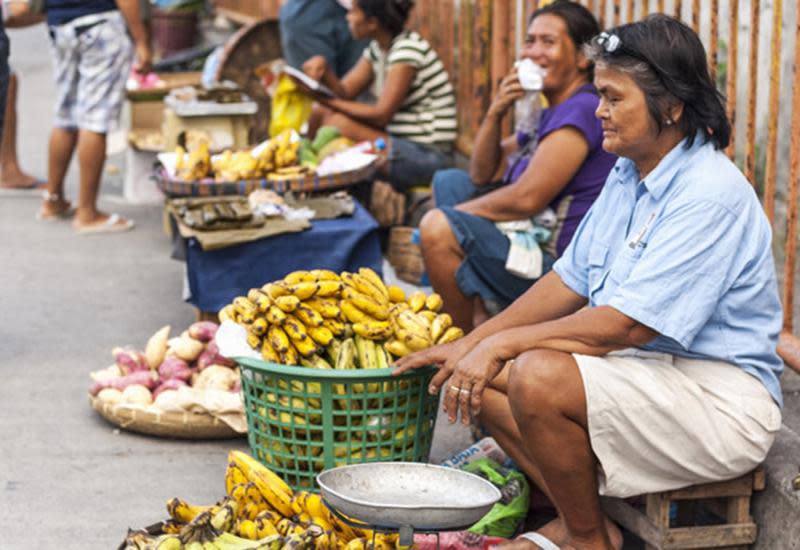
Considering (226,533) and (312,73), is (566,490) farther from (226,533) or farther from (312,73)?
(312,73)

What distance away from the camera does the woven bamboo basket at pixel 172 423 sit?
184 inches

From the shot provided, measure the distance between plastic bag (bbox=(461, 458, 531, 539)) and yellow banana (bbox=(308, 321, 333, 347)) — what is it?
24.0 inches

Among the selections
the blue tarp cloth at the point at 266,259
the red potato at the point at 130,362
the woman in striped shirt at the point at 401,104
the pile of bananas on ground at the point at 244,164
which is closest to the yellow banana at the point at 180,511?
the red potato at the point at 130,362

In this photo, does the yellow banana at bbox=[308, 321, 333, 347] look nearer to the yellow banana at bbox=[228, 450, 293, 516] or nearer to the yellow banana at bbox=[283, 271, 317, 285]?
the yellow banana at bbox=[283, 271, 317, 285]

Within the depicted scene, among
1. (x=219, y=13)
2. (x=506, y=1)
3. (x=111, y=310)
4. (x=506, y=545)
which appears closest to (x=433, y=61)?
(x=506, y=1)

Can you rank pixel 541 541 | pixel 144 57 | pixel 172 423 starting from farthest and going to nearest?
pixel 144 57 < pixel 172 423 < pixel 541 541

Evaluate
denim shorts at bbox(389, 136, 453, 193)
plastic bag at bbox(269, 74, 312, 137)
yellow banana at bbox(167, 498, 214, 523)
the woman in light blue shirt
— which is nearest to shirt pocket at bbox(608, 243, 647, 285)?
the woman in light blue shirt

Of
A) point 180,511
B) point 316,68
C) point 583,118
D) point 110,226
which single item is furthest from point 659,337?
point 110,226

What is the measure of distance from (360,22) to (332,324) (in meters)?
3.49

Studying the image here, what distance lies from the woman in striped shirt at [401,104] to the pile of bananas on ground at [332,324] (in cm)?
301

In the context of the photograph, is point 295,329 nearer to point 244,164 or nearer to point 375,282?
point 375,282

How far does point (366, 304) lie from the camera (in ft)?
13.3

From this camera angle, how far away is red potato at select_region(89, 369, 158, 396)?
16.2 ft

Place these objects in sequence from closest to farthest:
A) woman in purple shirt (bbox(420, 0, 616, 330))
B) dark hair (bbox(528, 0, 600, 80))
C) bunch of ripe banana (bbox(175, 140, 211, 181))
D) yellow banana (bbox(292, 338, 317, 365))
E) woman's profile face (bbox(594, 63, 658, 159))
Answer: woman's profile face (bbox(594, 63, 658, 159))
yellow banana (bbox(292, 338, 317, 365))
woman in purple shirt (bbox(420, 0, 616, 330))
dark hair (bbox(528, 0, 600, 80))
bunch of ripe banana (bbox(175, 140, 211, 181))
